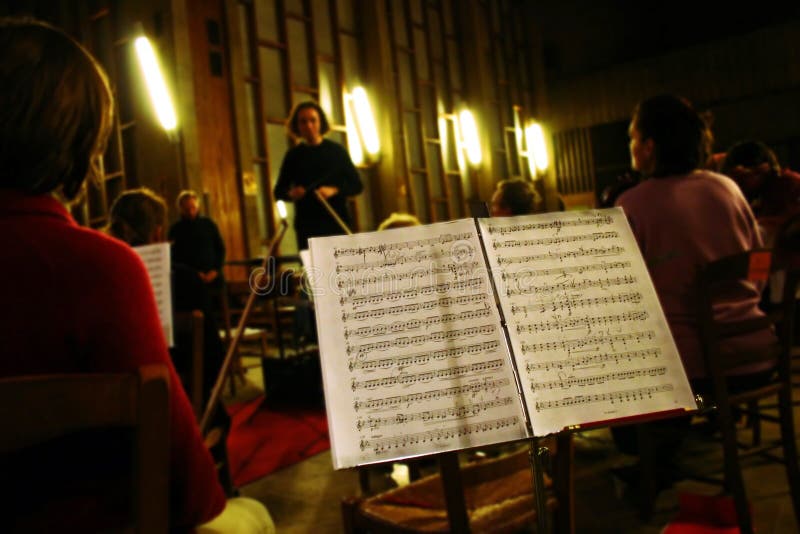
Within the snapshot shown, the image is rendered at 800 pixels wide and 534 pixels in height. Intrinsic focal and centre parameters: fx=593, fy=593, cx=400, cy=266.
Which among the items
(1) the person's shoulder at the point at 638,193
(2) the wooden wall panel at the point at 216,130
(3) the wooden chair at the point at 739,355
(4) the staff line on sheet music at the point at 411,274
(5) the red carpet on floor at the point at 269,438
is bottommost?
(5) the red carpet on floor at the point at 269,438

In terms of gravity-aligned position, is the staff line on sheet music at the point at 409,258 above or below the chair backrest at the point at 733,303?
above

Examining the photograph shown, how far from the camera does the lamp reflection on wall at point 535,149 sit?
11672 mm

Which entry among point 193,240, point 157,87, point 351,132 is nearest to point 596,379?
point 193,240

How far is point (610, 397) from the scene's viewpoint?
1099mm

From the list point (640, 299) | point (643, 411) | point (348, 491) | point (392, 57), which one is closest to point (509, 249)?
point (640, 299)

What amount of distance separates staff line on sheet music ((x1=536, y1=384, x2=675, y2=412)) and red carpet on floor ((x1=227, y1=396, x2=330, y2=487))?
2.14 metres

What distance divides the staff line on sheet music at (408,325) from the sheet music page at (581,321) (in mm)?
77

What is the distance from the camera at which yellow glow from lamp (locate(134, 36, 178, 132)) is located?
565 cm

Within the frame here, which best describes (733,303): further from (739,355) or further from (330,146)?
(330,146)

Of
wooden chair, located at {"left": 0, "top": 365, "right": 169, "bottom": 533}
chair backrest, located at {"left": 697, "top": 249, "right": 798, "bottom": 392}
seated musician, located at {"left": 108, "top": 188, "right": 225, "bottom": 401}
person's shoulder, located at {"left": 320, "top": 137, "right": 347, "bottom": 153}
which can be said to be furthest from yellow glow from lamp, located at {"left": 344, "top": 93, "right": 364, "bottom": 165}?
wooden chair, located at {"left": 0, "top": 365, "right": 169, "bottom": 533}

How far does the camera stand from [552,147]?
12.4m

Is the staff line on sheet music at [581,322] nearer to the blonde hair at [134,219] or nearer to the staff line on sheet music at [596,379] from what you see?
the staff line on sheet music at [596,379]

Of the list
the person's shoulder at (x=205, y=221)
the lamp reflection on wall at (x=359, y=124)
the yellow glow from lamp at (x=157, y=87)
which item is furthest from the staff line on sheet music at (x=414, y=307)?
the lamp reflection on wall at (x=359, y=124)

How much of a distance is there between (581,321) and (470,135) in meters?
8.91
